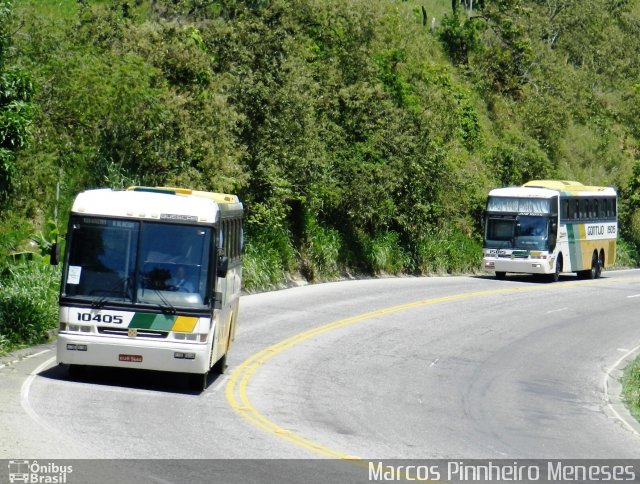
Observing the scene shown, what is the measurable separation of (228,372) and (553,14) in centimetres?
7489

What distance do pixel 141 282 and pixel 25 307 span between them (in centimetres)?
547

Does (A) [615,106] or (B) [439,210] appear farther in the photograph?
(A) [615,106]

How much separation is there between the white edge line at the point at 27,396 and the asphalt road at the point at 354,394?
29mm

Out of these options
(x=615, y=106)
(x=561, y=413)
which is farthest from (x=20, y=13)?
(x=615, y=106)

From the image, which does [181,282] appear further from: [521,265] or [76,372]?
[521,265]

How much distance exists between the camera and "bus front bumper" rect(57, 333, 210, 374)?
51.8ft

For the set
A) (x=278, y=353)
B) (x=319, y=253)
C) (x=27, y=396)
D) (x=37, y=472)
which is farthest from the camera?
(x=319, y=253)

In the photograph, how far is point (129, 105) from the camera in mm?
27391

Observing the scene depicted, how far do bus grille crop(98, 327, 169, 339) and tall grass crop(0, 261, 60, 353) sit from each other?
151 inches

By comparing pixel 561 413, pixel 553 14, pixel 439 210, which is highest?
pixel 553 14

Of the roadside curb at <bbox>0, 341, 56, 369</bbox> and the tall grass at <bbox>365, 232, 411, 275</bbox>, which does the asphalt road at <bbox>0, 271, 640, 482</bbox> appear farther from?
the tall grass at <bbox>365, 232, 411, 275</bbox>

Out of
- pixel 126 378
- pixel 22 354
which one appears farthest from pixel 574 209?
pixel 126 378

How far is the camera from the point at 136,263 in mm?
16047

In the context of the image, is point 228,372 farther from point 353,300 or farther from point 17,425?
point 353,300
